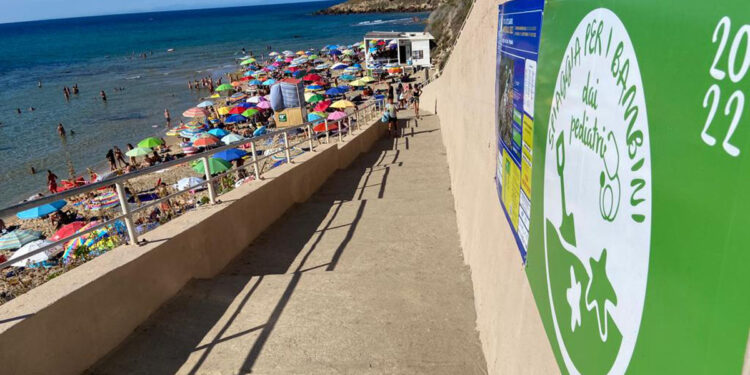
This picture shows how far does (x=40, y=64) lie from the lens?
83375 mm

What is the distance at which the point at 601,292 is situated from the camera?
4.63 feet

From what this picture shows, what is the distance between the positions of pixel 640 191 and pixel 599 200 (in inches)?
11.2

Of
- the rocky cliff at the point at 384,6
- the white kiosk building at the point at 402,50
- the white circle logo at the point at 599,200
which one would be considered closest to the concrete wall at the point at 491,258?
the white circle logo at the point at 599,200

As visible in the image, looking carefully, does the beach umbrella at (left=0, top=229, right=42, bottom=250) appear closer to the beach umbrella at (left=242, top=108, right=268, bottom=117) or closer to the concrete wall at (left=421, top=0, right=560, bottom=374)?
the concrete wall at (left=421, top=0, right=560, bottom=374)

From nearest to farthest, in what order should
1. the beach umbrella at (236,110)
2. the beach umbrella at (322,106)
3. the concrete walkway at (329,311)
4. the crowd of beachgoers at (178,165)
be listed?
the concrete walkway at (329,311) < the crowd of beachgoers at (178,165) < the beach umbrella at (322,106) < the beach umbrella at (236,110)

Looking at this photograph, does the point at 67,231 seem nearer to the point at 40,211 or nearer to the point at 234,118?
the point at 40,211

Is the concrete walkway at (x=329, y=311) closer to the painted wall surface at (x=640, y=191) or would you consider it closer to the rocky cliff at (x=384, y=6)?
the painted wall surface at (x=640, y=191)

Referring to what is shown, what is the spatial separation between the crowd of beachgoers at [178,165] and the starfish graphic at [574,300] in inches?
131

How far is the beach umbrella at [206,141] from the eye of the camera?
20219 millimetres

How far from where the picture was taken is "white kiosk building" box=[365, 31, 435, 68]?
42.2 metres

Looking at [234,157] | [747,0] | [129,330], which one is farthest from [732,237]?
[234,157]

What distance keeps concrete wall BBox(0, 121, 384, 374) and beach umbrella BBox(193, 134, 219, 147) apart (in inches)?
592

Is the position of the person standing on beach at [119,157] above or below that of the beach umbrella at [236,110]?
below

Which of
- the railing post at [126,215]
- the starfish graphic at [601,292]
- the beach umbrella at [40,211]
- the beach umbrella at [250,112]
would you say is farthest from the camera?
the beach umbrella at [250,112]
